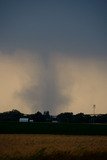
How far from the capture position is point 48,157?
107ft

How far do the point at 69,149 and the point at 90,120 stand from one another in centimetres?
15721

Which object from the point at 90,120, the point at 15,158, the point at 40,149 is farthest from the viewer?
the point at 90,120

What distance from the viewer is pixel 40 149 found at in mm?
35906

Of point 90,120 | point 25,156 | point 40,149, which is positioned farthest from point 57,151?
point 90,120

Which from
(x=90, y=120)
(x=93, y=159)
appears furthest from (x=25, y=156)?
(x=90, y=120)

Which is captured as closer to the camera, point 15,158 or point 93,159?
point 15,158

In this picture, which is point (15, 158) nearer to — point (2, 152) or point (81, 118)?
point (2, 152)

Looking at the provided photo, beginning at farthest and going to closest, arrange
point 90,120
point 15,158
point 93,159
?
point 90,120 → point 93,159 → point 15,158

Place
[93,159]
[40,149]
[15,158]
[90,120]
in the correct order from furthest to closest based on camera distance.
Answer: [90,120], [40,149], [93,159], [15,158]

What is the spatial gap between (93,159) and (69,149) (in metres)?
3.99

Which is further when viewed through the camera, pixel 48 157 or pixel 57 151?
pixel 57 151

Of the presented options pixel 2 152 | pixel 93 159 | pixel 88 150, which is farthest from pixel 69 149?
pixel 2 152

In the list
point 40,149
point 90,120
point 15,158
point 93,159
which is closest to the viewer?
point 15,158

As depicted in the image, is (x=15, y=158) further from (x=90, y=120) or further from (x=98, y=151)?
(x=90, y=120)
